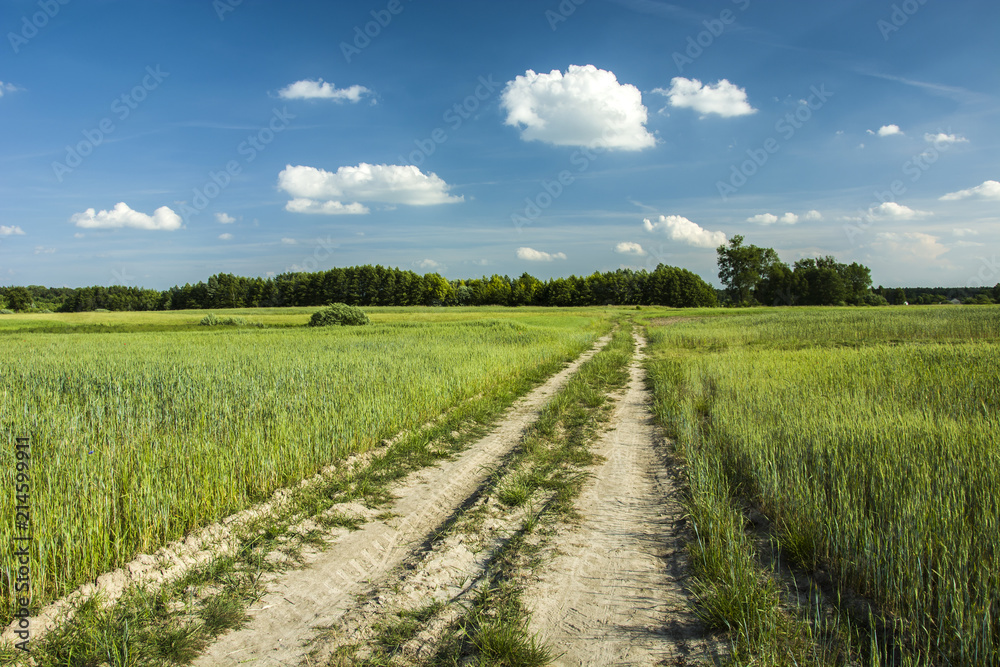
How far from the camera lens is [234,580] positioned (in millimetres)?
3760

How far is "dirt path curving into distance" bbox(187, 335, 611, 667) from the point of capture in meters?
3.02

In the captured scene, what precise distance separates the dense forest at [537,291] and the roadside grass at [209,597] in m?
107

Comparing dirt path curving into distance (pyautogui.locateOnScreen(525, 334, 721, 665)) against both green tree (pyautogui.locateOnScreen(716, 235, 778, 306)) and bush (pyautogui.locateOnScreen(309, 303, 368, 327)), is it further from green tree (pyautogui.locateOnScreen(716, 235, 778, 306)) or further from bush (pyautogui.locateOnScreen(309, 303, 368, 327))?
green tree (pyautogui.locateOnScreen(716, 235, 778, 306))

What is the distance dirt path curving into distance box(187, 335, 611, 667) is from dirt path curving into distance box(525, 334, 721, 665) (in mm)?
1383

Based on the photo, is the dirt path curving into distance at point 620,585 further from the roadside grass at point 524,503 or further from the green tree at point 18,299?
the green tree at point 18,299

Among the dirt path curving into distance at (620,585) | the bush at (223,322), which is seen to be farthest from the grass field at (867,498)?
the bush at (223,322)

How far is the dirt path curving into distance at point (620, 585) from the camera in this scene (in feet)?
9.66

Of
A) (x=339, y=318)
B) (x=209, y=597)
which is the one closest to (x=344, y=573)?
(x=209, y=597)

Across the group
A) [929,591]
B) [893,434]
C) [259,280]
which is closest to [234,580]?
[929,591]

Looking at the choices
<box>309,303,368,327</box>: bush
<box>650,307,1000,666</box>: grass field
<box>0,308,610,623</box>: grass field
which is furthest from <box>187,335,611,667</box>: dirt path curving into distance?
<box>309,303,368,327</box>: bush

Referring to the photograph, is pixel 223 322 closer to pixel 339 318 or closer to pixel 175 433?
pixel 339 318

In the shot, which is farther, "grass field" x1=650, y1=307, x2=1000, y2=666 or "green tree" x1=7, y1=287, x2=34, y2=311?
"green tree" x1=7, y1=287, x2=34, y2=311

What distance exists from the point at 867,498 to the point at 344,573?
198 inches

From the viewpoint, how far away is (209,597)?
11.6 feet
